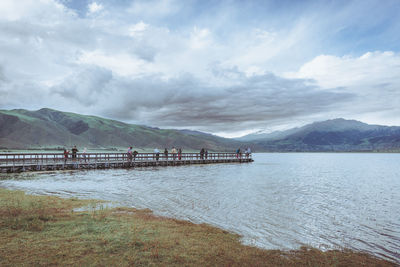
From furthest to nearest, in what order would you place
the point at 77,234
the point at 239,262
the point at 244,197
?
the point at 244,197 → the point at 77,234 → the point at 239,262

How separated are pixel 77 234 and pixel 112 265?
3223 mm

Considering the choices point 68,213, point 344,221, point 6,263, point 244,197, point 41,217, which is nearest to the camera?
point 6,263

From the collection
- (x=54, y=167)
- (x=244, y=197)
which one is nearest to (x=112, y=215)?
(x=244, y=197)

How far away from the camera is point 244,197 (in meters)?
21.5

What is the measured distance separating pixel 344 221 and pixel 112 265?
12.9 metres

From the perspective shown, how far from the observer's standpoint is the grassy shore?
746 centimetres

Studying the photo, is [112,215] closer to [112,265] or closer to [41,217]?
[41,217]

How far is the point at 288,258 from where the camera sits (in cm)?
877

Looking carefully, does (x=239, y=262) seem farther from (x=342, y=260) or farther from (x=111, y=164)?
(x=111, y=164)

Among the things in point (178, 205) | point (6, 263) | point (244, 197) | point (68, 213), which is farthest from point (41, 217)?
point (244, 197)

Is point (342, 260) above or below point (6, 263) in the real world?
below

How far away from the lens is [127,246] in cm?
852

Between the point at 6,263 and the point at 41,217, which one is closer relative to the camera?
the point at 6,263

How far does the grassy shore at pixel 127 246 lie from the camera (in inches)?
294
